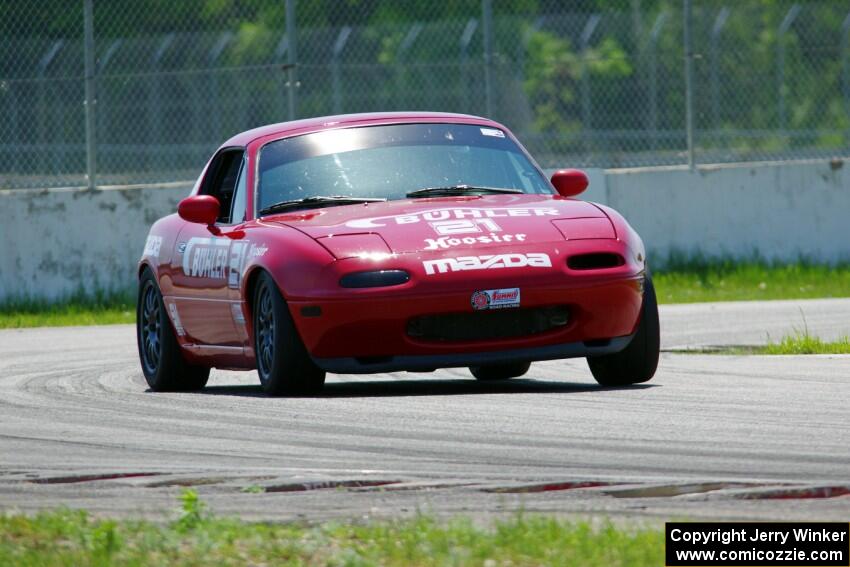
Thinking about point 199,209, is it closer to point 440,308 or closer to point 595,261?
point 440,308

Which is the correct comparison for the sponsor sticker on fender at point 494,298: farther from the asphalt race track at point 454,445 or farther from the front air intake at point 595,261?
the asphalt race track at point 454,445

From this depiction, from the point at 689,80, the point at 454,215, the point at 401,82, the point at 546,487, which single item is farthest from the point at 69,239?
the point at 546,487

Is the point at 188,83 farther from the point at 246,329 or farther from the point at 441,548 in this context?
the point at 441,548

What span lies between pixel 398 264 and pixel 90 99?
389 inches

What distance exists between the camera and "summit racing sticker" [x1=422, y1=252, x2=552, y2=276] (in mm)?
8328

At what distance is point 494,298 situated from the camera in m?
8.37

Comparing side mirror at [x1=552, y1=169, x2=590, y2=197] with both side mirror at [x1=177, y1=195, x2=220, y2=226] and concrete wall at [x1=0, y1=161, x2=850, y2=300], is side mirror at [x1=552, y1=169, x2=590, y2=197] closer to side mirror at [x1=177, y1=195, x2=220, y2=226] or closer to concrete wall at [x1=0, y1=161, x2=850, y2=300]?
side mirror at [x1=177, y1=195, x2=220, y2=226]

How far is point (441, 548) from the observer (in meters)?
4.54

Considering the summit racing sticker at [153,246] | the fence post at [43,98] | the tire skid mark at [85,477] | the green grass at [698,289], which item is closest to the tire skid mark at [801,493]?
the tire skid mark at [85,477]

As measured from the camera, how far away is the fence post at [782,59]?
67.6 ft

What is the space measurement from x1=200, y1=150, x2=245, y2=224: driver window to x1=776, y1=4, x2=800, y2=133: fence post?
11078mm

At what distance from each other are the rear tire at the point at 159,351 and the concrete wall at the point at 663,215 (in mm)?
6862

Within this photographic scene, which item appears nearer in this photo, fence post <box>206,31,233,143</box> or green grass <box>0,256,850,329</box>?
green grass <box>0,256,850,329</box>

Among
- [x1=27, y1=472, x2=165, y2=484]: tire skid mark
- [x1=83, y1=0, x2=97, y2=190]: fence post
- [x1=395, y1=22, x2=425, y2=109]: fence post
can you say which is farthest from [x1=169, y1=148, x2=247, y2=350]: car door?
[x1=395, y1=22, x2=425, y2=109]: fence post
